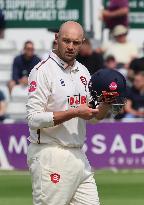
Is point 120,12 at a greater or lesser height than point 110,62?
greater

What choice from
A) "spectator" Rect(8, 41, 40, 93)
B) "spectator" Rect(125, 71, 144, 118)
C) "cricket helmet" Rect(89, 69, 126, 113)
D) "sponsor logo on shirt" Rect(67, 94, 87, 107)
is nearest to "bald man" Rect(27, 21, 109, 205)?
"sponsor logo on shirt" Rect(67, 94, 87, 107)

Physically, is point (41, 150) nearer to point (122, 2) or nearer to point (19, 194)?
point (19, 194)

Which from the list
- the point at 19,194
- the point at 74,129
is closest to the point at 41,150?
the point at 74,129

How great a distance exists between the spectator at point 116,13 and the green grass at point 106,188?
3.55 metres

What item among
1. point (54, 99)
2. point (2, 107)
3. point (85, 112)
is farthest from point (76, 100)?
point (2, 107)

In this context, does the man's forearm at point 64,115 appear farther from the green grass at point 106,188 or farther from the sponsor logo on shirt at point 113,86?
the green grass at point 106,188

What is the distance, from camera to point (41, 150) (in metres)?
6.11

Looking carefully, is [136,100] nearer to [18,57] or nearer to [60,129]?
[18,57]

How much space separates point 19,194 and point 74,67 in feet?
16.4

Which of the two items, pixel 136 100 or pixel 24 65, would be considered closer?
pixel 136 100

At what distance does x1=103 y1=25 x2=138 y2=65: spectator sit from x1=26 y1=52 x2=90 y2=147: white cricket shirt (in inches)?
365

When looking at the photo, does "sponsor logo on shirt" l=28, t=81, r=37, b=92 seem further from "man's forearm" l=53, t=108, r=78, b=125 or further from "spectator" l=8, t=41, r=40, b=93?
"spectator" l=8, t=41, r=40, b=93

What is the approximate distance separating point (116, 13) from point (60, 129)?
9.89 meters

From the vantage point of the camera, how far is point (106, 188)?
37.8ft
